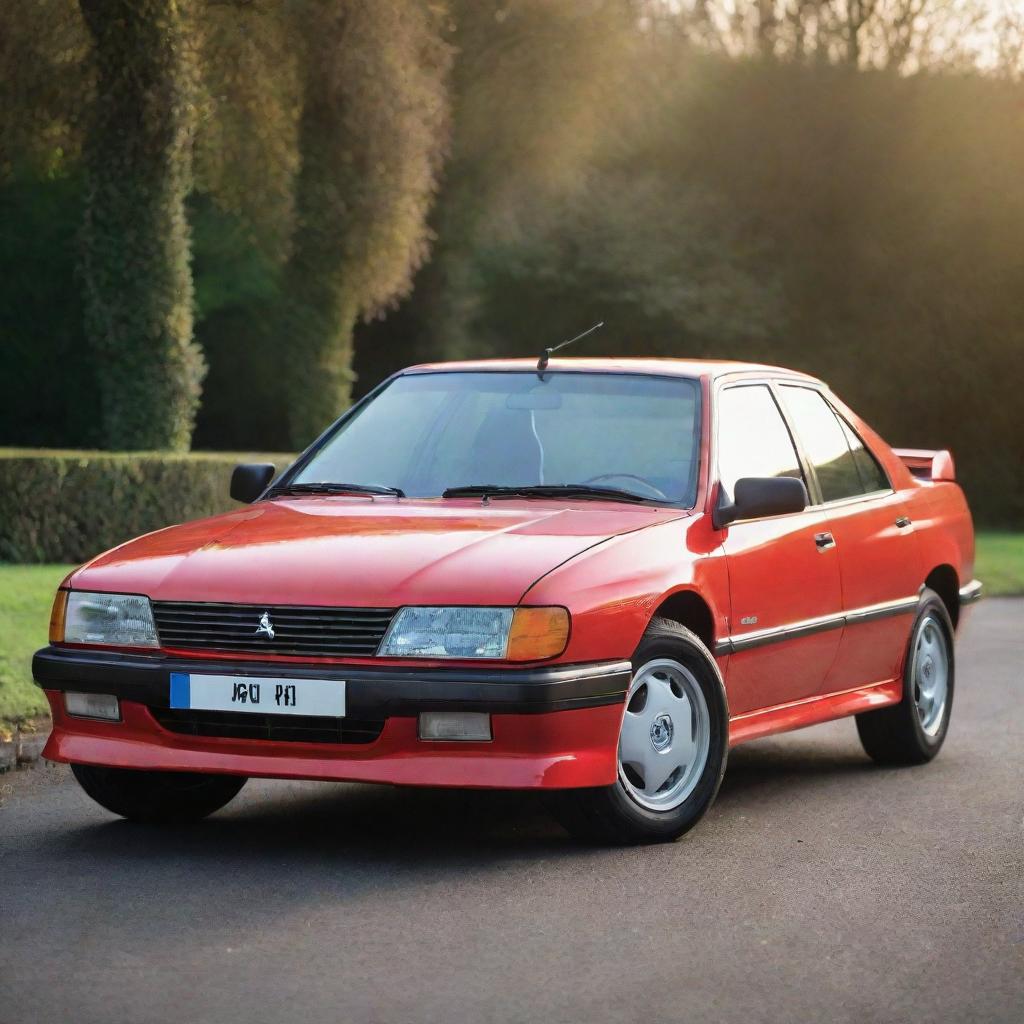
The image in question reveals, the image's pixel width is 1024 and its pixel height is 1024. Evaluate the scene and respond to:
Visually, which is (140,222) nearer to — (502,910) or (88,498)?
(88,498)

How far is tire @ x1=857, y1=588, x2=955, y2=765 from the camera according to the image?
8.95 m

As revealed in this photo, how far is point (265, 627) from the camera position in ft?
21.1

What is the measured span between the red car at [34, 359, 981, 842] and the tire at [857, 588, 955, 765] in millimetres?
203

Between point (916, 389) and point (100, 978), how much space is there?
99.6 feet

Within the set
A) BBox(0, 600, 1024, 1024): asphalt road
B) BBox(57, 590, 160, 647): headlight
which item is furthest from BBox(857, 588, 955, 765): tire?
BBox(57, 590, 160, 647): headlight

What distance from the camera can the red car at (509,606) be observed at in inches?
248

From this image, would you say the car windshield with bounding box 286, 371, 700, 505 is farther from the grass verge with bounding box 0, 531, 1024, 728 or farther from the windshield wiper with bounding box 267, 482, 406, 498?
the grass verge with bounding box 0, 531, 1024, 728

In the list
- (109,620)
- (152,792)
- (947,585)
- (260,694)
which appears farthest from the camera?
(947,585)

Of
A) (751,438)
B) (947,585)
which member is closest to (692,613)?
(751,438)

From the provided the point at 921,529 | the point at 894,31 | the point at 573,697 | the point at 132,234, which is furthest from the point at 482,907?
the point at 894,31

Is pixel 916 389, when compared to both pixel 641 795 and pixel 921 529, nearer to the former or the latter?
pixel 921 529

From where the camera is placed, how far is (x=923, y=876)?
6508mm

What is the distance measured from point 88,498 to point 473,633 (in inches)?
436

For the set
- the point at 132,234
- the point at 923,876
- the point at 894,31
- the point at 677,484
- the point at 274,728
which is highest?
the point at 894,31
